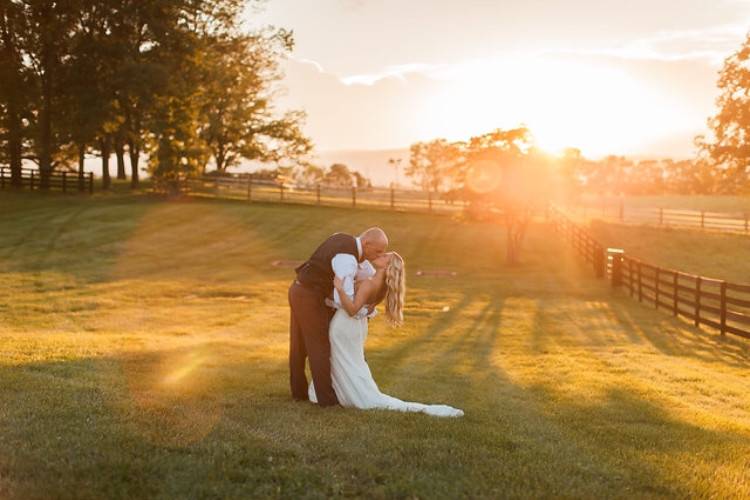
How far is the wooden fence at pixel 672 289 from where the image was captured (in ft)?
63.1

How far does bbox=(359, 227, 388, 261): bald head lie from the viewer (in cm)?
832

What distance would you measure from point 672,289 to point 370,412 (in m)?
26.1

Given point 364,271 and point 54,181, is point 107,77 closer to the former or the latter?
point 54,181

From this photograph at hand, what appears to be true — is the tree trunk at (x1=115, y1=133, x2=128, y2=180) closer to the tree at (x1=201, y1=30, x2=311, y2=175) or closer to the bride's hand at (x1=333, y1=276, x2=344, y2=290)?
the tree at (x1=201, y1=30, x2=311, y2=175)

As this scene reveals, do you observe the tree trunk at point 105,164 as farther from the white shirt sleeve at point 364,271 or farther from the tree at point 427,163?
the tree at point 427,163

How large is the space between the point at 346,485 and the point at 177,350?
8299 mm

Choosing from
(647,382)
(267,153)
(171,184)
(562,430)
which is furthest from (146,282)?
(267,153)

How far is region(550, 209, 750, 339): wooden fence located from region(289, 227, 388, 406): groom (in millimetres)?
12705

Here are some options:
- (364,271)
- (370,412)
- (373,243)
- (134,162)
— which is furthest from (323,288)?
(134,162)

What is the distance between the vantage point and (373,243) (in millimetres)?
8320

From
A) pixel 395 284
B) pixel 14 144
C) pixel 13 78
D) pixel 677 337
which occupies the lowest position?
pixel 677 337

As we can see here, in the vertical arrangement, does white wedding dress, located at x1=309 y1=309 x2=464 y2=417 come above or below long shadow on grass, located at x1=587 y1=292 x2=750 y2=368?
above

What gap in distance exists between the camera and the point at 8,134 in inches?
2052

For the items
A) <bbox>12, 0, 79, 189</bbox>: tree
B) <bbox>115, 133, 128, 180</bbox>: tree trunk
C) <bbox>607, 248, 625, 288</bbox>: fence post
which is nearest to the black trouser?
<bbox>607, 248, 625, 288</bbox>: fence post
